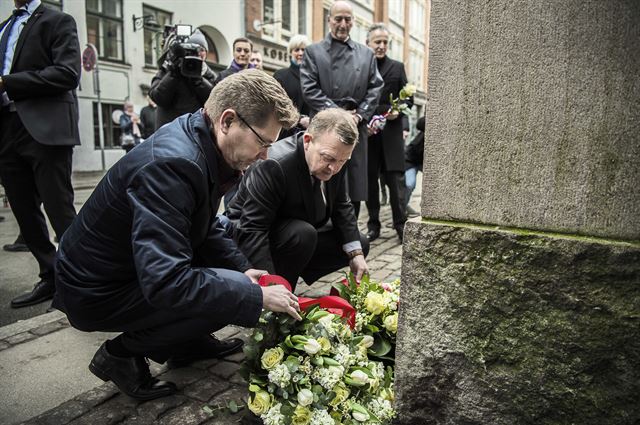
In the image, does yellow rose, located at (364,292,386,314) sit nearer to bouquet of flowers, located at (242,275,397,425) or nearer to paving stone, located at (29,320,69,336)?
bouquet of flowers, located at (242,275,397,425)

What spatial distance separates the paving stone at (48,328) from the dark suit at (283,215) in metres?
1.15

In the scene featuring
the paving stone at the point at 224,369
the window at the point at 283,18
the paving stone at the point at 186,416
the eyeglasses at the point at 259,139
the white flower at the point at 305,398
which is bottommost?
the paving stone at the point at 186,416

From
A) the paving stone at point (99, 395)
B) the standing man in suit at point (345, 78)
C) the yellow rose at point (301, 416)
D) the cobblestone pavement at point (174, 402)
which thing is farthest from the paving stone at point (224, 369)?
the standing man in suit at point (345, 78)

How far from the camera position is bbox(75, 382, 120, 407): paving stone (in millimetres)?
2250

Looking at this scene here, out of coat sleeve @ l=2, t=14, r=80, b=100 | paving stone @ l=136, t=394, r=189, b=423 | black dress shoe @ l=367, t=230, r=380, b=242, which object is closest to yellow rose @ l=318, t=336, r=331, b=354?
paving stone @ l=136, t=394, r=189, b=423

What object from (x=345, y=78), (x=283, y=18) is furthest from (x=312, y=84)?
(x=283, y=18)

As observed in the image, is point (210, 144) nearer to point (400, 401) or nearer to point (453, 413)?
point (400, 401)

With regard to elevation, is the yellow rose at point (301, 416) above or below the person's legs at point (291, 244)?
below

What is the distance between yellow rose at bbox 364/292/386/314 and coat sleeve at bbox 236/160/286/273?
2.13ft

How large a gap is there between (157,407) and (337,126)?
159 centimetres

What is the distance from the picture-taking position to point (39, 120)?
337 cm

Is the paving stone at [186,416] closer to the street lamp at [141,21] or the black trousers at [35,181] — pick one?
the black trousers at [35,181]

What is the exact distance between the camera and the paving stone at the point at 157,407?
2137 mm

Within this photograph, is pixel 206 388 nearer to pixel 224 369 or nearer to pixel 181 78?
pixel 224 369
